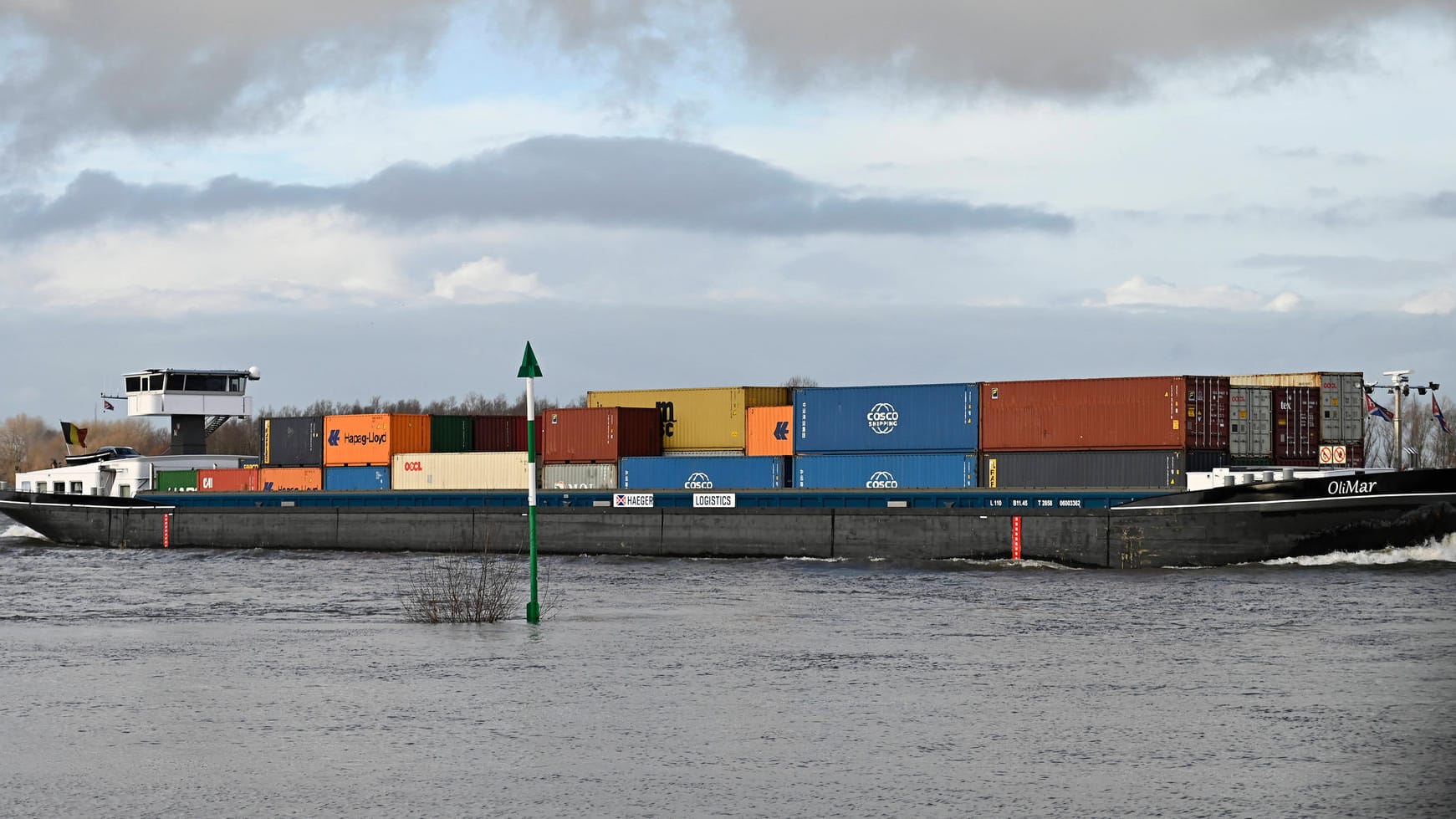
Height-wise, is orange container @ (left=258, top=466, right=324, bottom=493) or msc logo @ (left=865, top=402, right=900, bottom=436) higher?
msc logo @ (left=865, top=402, right=900, bottom=436)

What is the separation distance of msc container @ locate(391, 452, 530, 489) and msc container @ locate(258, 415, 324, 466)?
467 cm

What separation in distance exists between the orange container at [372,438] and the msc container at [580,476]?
26.1 ft

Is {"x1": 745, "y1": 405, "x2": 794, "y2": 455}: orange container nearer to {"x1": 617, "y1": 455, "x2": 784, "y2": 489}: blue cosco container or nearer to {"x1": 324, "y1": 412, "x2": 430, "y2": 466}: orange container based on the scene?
{"x1": 617, "y1": 455, "x2": 784, "y2": 489}: blue cosco container

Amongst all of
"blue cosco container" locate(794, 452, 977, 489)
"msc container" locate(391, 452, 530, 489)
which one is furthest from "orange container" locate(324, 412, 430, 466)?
"blue cosco container" locate(794, 452, 977, 489)

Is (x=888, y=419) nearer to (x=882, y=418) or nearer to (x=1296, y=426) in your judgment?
(x=882, y=418)

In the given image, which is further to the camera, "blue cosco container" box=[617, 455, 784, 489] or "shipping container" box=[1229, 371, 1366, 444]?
"blue cosco container" box=[617, 455, 784, 489]

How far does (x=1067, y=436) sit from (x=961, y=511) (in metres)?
4.24

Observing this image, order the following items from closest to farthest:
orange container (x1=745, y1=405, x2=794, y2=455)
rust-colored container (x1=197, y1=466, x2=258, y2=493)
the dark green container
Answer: orange container (x1=745, y1=405, x2=794, y2=455), the dark green container, rust-colored container (x1=197, y1=466, x2=258, y2=493)

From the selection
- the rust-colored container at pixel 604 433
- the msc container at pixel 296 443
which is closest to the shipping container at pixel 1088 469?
the rust-colored container at pixel 604 433

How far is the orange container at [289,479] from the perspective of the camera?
211ft

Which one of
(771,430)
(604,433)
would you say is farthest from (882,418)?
(604,433)

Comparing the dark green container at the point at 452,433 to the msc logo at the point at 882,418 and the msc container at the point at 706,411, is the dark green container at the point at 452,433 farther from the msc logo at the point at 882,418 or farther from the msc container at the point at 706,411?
the msc logo at the point at 882,418

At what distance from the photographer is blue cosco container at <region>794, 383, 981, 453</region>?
159 feet

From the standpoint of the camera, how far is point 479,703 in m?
17.6
